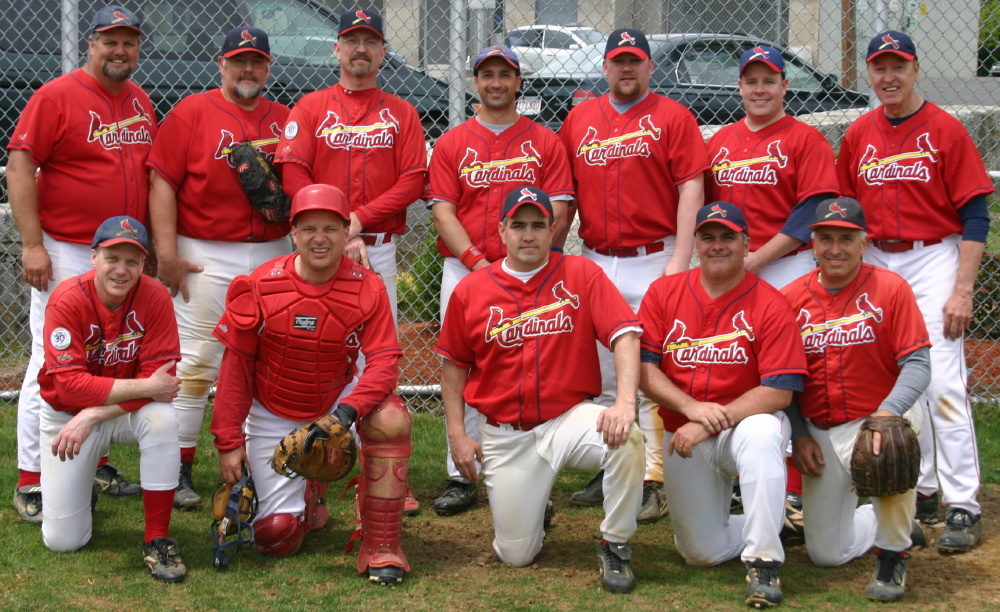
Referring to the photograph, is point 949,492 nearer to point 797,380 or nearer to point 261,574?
point 797,380

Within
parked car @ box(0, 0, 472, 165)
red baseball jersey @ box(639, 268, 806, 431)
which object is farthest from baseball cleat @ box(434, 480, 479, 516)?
parked car @ box(0, 0, 472, 165)

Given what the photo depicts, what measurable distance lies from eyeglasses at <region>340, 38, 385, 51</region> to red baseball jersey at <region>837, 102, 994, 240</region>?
208cm

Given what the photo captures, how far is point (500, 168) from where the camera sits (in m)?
4.31

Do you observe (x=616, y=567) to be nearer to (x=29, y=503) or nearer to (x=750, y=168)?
(x=750, y=168)

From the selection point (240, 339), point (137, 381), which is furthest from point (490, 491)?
point (137, 381)

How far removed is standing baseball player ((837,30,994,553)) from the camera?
4.04 metres

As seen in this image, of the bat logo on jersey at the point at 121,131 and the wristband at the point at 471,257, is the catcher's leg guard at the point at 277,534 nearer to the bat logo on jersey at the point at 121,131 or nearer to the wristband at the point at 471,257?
the wristband at the point at 471,257

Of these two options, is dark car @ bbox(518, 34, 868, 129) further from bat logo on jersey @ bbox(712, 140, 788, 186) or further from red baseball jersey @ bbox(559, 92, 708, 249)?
bat logo on jersey @ bbox(712, 140, 788, 186)

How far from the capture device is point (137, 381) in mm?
3695

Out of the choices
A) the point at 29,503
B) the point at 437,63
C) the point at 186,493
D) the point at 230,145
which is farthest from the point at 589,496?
the point at 437,63

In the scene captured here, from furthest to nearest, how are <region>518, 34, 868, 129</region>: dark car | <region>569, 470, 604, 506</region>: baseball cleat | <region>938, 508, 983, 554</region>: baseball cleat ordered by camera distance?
<region>518, 34, 868, 129</region>: dark car → <region>569, 470, 604, 506</region>: baseball cleat → <region>938, 508, 983, 554</region>: baseball cleat

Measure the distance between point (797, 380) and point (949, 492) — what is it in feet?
3.11

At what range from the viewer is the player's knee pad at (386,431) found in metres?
3.66

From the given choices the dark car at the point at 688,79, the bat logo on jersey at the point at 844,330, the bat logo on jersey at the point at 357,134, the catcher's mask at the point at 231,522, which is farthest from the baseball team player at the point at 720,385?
the dark car at the point at 688,79
